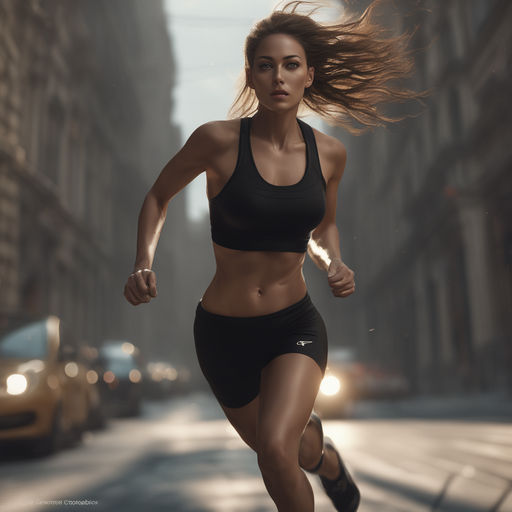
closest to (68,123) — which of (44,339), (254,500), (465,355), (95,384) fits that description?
(465,355)

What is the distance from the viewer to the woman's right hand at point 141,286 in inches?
117

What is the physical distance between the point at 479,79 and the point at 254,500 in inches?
817

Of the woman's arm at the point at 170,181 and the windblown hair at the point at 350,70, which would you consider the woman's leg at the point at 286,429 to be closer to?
the woman's arm at the point at 170,181

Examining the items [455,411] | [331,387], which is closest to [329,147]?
[331,387]

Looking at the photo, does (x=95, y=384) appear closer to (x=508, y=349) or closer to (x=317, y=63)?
(x=317, y=63)

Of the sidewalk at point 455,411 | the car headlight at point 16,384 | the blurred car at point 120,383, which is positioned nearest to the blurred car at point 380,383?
the sidewalk at point 455,411

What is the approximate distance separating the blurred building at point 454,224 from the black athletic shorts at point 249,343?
13.7 m

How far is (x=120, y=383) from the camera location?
685 inches

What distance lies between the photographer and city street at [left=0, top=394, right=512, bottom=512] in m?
5.26

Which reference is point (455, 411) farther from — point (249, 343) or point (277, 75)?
point (277, 75)

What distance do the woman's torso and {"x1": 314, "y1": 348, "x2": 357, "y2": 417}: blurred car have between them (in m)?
9.78

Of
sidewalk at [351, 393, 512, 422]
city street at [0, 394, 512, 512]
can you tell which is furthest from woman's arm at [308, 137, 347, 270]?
sidewalk at [351, 393, 512, 422]

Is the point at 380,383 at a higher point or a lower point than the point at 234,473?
lower

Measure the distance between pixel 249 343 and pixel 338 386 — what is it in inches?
489
